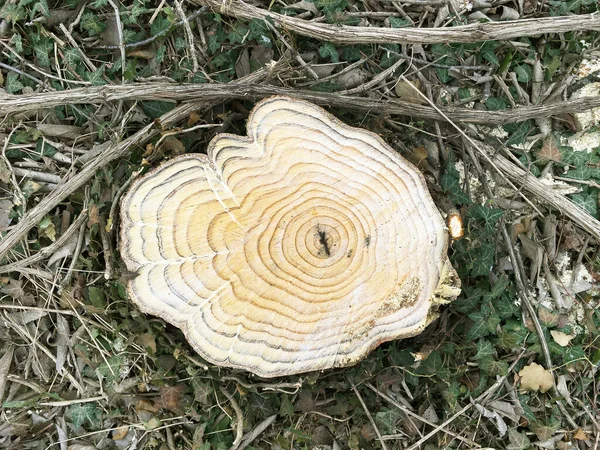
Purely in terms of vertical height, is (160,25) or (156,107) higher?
(160,25)

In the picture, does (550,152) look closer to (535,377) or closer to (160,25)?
(535,377)

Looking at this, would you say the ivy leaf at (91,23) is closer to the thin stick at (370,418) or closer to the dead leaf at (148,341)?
the dead leaf at (148,341)

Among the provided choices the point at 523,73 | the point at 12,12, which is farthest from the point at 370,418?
the point at 12,12

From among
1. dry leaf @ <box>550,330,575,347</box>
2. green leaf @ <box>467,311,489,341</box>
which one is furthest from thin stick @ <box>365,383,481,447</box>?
dry leaf @ <box>550,330,575,347</box>

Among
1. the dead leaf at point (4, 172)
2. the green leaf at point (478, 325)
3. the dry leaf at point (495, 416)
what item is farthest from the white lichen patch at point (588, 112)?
the dead leaf at point (4, 172)

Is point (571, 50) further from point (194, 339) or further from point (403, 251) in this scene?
point (194, 339)

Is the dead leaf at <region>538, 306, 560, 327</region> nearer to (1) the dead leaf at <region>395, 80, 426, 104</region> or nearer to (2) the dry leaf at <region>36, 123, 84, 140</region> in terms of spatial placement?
(1) the dead leaf at <region>395, 80, 426, 104</region>

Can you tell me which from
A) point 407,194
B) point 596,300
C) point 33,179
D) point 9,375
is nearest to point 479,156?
point 407,194
